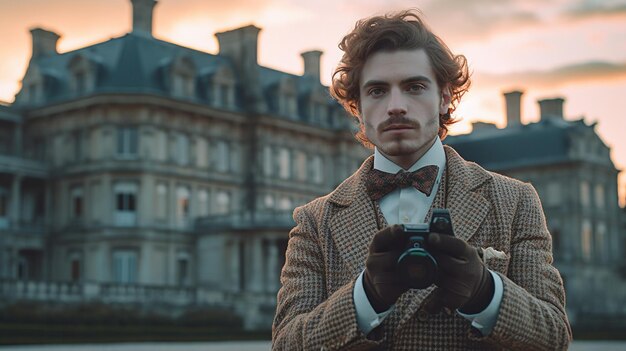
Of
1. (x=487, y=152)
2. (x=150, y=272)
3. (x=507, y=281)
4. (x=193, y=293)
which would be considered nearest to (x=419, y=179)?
(x=507, y=281)

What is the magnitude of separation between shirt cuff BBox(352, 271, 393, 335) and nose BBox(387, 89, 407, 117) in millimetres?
536

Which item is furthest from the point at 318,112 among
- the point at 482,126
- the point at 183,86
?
the point at 482,126

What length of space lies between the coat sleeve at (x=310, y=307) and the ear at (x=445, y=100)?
55cm

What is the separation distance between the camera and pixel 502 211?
3.10 m

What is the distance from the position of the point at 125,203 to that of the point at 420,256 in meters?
45.6

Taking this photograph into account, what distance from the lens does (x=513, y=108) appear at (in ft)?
233

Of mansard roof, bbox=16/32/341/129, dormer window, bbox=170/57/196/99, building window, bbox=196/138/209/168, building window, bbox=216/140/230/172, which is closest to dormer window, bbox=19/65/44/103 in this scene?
mansard roof, bbox=16/32/341/129

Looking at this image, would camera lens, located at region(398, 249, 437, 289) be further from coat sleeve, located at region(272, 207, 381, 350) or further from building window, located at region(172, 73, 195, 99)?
building window, located at region(172, 73, 195, 99)

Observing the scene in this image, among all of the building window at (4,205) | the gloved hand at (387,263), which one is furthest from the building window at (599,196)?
the gloved hand at (387,263)

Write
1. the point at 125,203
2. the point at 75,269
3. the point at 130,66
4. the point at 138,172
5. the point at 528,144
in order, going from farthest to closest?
the point at 528,144
the point at 130,66
the point at 75,269
the point at 125,203
the point at 138,172

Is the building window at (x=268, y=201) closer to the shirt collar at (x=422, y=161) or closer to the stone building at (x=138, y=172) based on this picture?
the stone building at (x=138, y=172)

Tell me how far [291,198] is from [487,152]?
1777cm

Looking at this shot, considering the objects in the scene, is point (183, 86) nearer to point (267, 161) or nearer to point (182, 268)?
point (267, 161)

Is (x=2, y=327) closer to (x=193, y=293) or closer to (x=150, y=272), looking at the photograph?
(x=193, y=293)
